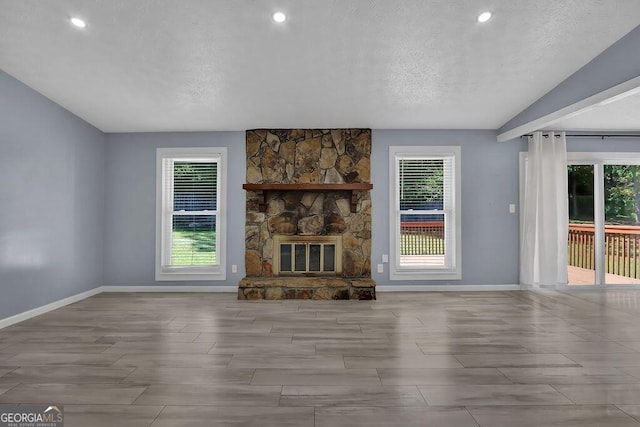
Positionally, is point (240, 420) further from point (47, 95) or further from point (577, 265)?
point (577, 265)

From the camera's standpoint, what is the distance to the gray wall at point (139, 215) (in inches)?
209

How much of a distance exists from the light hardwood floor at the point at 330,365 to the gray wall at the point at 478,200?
100 centimetres

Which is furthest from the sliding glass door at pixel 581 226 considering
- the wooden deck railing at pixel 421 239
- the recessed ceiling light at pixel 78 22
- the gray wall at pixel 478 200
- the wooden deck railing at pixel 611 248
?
the recessed ceiling light at pixel 78 22

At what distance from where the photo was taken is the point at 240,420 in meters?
1.94

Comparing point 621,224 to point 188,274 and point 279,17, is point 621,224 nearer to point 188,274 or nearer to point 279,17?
point 279,17

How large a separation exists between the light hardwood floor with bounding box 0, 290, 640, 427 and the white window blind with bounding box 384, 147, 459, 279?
3.55 ft

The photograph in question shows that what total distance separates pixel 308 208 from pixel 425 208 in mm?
1673

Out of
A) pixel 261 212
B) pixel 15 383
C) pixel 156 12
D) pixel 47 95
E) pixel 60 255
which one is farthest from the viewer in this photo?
pixel 261 212

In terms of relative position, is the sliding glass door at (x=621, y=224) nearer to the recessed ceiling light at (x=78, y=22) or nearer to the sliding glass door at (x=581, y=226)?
the sliding glass door at (x=581, y=226)

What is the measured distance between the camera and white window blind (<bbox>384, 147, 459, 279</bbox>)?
5.34 m

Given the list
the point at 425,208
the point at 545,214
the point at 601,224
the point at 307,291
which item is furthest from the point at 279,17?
the point at 601,224

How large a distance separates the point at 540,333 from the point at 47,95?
5.60 meters

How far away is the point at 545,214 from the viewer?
16.9 feet

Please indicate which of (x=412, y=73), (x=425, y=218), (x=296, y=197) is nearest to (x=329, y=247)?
(x=296, y=197)
